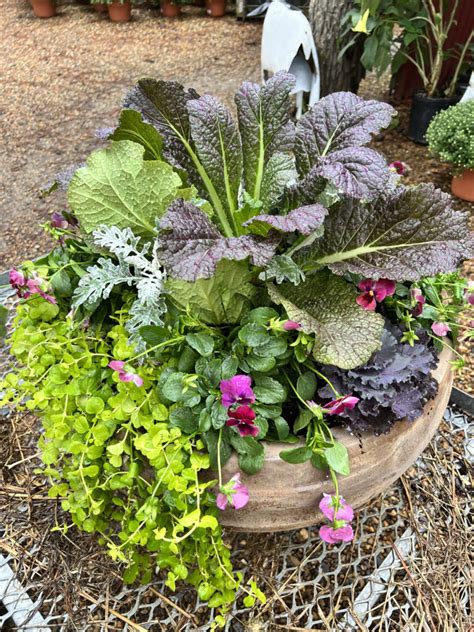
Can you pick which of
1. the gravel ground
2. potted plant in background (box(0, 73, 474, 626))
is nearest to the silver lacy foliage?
potted plant in background (box(0, 73, 474, 626))

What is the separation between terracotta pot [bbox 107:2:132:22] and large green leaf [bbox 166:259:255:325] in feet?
15.9

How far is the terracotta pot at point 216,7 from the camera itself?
16.2 ft

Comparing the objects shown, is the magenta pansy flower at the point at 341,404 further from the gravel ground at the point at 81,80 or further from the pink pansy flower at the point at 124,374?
the gravel ground at the point at 81,80

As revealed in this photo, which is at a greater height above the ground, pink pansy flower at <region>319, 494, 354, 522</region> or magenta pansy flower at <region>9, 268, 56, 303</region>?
magenta pansy flower at <region>9, 268, 56, 303</region>

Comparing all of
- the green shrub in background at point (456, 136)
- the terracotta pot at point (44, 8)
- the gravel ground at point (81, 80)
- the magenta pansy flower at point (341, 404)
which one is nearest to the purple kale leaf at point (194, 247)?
the magenta pansy flower at point (341, 404)

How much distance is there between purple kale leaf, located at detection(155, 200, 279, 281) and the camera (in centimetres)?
73

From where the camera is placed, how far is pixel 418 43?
2752 mm

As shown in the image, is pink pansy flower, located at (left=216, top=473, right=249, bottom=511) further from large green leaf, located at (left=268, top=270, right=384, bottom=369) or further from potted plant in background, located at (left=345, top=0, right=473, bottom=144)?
potted plant in background, located at (left=345, top=0, right=473, bottom=144)

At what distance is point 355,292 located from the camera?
896mm

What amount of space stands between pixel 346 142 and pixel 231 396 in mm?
472

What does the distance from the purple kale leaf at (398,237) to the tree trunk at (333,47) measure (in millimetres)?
2098

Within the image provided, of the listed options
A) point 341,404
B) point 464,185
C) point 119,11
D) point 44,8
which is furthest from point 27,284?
point 44,8

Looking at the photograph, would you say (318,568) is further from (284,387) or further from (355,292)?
(355,292)

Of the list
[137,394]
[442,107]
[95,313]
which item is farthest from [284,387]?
[442,107]
